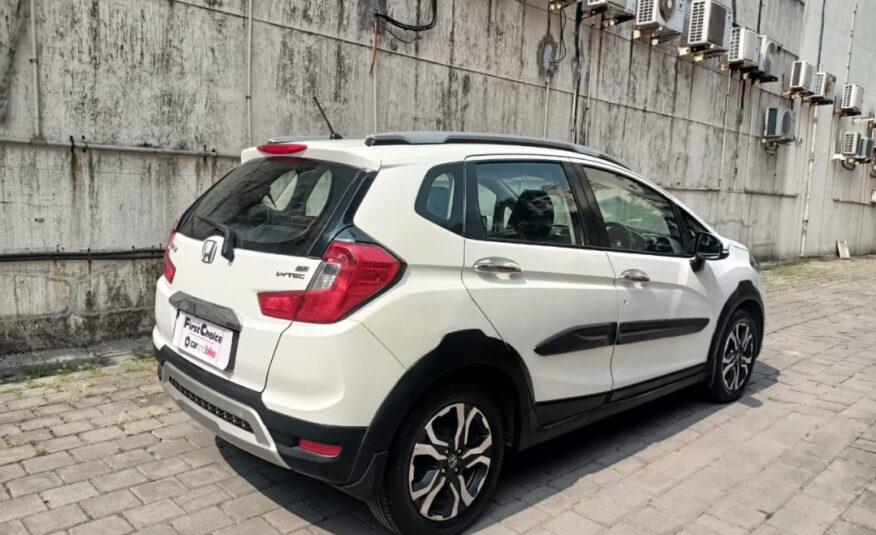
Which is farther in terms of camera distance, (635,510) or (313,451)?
(635,510)

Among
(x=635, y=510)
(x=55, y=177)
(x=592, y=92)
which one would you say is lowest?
(x=635, y=510)

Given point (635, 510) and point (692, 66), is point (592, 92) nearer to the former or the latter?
point (692, 66)

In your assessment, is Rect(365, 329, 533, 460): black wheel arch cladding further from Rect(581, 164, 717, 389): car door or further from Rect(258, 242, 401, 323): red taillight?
Rect(581, 164, 717, 389): car door

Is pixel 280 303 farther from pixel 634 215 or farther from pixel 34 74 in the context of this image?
pixel 34 74

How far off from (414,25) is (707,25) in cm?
628

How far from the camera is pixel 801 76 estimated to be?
14.4m

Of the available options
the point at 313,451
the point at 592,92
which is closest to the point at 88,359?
the point at 313,451

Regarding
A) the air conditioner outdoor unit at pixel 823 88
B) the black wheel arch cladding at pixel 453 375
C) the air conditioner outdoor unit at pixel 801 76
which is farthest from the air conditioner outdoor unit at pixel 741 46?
the black wheel arch cladding at pixel 453 375

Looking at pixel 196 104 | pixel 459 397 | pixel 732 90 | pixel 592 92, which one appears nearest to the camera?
pixel 459 397

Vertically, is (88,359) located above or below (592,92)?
below

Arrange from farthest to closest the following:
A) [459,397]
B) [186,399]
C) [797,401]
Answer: [797,401] < [186,399] < [459,397]

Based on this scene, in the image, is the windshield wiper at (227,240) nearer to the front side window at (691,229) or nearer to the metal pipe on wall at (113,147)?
the metal pipe on wall at (113,147)

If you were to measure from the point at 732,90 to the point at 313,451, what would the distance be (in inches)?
510

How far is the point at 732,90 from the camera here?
42.6ft
